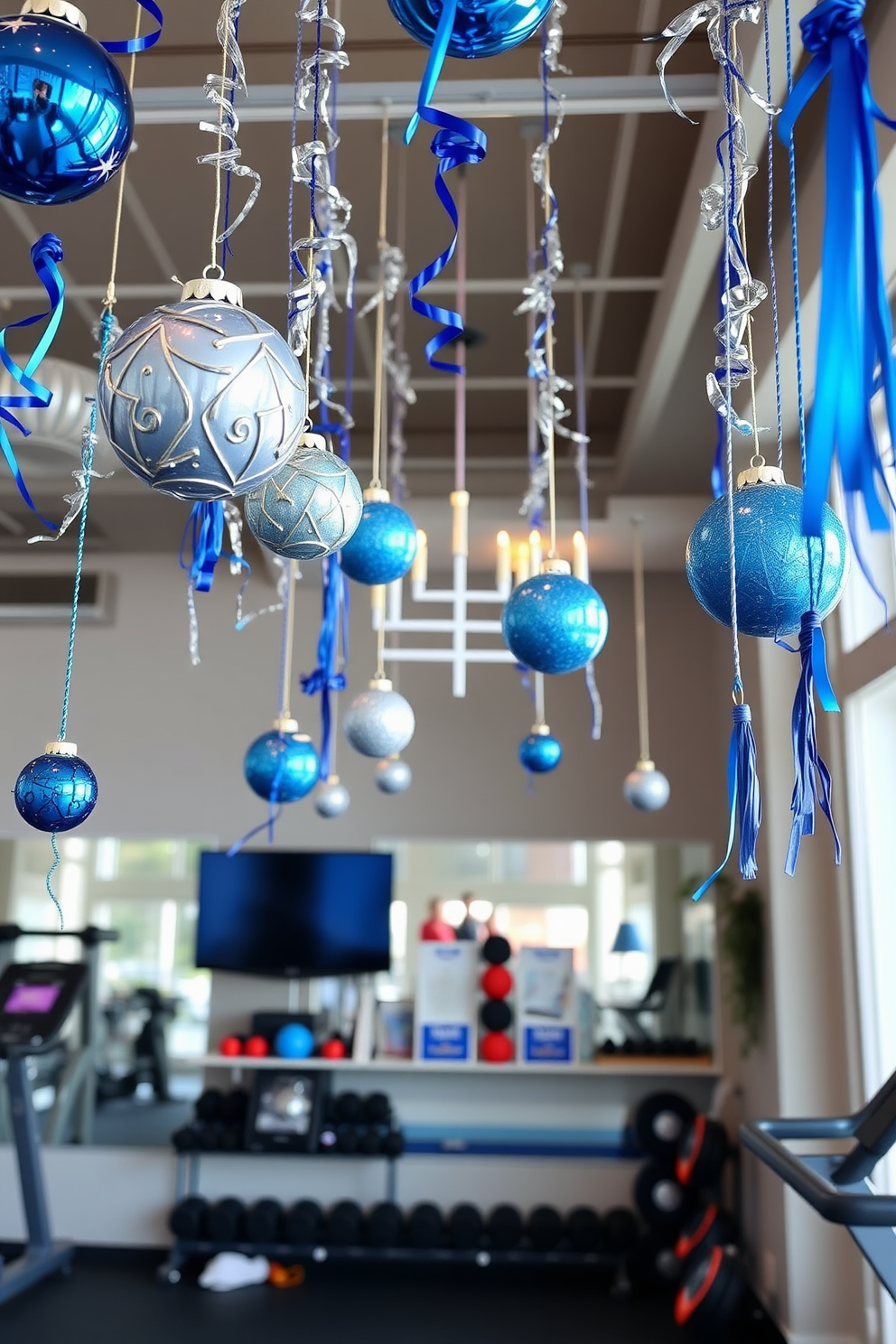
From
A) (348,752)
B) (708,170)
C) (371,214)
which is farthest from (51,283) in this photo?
(348,752)

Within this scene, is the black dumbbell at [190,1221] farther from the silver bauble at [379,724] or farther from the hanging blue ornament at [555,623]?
the hanging blue ornament at [555,623]

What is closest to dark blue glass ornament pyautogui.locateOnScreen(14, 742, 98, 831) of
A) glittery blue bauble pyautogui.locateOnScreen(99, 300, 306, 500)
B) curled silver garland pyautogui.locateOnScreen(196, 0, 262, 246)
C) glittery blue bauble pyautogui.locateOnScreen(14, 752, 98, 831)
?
glittery blue bauble pyautogui.locateOnScreen(14, 752, 98, 831)

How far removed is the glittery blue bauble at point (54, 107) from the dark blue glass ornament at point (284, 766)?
1760mm

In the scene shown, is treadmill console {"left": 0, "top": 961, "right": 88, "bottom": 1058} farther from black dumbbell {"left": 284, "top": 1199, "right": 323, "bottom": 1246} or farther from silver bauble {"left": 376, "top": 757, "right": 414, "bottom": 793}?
silver bauble {"left": 376, "top": 757, "right": 414, "bottom": 793}

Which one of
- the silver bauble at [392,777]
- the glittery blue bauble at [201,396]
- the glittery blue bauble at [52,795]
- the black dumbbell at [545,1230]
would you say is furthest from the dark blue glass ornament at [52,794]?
the black dumbbell at [545,1230]

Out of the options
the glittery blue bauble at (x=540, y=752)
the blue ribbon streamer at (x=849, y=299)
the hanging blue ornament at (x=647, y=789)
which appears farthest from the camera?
the hanging blue ornament at (x=647, y=789)

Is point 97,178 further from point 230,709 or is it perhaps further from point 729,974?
point 230,709

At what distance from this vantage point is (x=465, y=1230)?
5547mm

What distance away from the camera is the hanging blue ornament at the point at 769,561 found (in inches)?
60.8

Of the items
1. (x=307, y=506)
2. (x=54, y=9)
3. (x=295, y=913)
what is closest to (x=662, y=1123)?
(x=295, y=913)

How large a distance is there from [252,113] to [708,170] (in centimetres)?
145

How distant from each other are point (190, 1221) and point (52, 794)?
463cm

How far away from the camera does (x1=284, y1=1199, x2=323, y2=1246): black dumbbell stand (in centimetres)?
557

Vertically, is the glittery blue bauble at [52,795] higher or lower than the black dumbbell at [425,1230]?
higher
